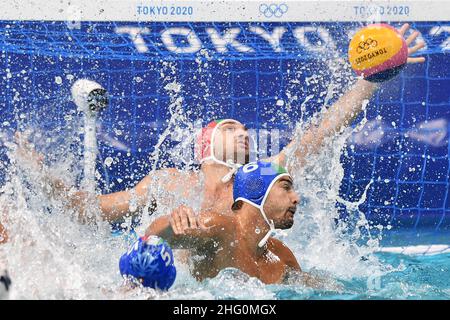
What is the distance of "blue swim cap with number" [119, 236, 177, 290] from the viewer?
316 cm

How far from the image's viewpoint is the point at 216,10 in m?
5.43

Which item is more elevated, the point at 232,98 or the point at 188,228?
the point at 232,98

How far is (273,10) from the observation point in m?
5.51

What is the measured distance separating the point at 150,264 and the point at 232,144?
1.58m

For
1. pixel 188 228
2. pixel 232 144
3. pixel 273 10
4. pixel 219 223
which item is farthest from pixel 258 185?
pixel 273 10

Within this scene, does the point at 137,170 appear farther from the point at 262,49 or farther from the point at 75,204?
the point at 75,204

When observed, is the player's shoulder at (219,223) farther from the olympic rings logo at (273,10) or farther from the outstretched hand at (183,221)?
the olympic rings logo at (273,10)

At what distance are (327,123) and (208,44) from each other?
1451 mm

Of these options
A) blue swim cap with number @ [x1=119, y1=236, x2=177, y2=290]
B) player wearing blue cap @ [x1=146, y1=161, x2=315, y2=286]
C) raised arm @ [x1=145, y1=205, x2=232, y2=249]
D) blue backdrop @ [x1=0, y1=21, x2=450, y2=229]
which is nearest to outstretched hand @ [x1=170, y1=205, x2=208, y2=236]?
raised arm @ [x1=145, y1=205, x2=232, y2=249]

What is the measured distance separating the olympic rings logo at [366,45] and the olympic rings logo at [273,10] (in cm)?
123

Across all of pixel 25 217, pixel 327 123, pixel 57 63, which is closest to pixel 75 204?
pixel 25 217

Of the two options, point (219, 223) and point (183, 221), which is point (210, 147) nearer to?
point (219, 223)

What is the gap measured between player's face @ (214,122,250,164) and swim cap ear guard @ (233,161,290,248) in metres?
0.67

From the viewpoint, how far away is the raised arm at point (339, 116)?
451 centimetres
